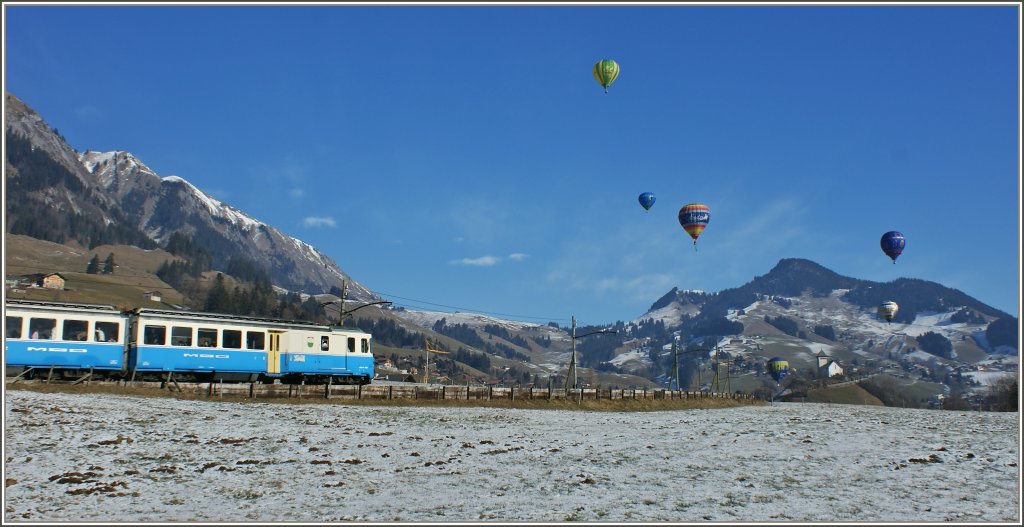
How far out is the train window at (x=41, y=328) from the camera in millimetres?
34062

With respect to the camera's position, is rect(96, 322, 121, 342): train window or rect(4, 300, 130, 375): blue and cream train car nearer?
rect(4, 300, 130, 375): blue and cream train car

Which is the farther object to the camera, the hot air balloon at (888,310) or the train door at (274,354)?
the hot air balloon at (888,310)

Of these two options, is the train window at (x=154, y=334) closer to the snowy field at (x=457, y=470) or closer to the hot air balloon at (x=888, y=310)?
the snowy field at (x=457, y=470)

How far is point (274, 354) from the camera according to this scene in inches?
1636

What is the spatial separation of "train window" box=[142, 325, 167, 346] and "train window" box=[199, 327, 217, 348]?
180 cm

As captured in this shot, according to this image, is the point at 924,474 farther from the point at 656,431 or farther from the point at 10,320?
the point at 10,320

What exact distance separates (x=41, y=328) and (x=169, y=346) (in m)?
5.64

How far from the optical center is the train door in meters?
41.4

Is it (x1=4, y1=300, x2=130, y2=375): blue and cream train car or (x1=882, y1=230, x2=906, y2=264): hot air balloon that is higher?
(x1=882, y1=230, x2=906, y2=264): hot air balloon

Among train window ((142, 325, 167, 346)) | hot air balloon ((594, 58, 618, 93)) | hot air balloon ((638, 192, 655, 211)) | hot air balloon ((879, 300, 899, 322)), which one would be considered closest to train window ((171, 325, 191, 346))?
train window ((142, 325, 167, 346))

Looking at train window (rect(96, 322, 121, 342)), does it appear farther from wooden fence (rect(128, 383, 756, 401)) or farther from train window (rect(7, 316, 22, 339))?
wooden fence (rect(128, 383, 756, 401))

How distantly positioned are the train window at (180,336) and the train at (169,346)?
48 mm

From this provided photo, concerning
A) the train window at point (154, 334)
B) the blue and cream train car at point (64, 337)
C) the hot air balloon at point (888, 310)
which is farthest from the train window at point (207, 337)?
the hot air balloon at point (888, 310)

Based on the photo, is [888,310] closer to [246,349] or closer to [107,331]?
[246,349]
